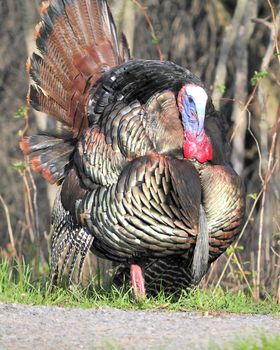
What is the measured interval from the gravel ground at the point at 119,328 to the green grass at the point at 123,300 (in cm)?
25

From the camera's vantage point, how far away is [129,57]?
7734 mm

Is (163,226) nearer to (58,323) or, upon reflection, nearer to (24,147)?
(58,323)

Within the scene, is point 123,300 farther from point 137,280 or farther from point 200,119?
point 200,119

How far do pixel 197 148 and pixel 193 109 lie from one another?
0.87ft

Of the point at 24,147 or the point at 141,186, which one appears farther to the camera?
the point at 24,147

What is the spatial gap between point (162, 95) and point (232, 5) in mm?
5479

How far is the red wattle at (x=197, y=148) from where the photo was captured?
654 cm

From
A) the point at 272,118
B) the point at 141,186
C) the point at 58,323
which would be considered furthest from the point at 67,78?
the point at 272,118

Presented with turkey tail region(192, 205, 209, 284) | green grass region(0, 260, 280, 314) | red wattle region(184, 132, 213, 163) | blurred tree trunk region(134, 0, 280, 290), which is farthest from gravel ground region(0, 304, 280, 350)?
blurred tree trunk region(134, 0, 280, 290)

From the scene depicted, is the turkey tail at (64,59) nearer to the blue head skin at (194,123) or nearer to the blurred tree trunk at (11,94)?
the blue head skin at (194,123)

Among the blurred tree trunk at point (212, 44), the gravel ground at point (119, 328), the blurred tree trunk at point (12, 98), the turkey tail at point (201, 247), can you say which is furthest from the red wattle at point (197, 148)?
the blurred tree trunk at point (12, 98)

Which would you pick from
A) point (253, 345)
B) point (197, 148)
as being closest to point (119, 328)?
point (253, 345)

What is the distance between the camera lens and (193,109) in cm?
662

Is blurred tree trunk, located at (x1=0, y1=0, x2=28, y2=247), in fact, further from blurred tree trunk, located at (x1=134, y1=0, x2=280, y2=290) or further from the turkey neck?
the turkey neck
